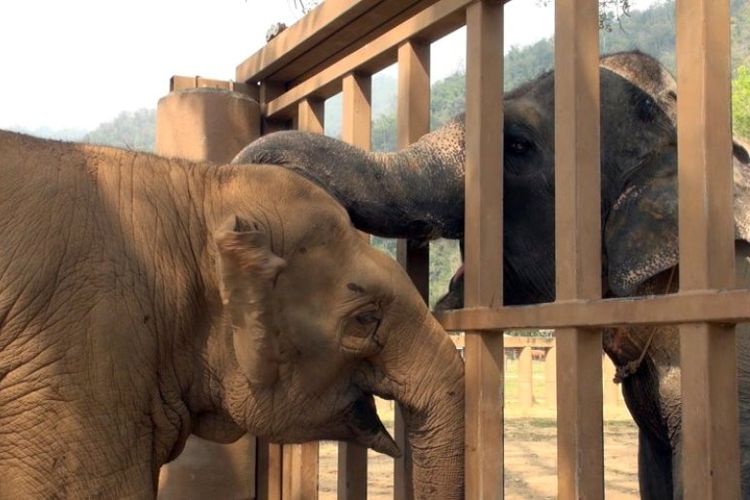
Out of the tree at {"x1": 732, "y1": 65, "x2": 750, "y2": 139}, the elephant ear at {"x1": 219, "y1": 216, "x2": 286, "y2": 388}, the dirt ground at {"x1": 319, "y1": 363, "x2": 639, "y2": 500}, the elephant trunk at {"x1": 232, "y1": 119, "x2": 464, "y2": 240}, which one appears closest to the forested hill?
the tree at {"x1": 732, "y1": 65, "x2": 750, "y2": 139}

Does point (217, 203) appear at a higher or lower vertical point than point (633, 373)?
higher

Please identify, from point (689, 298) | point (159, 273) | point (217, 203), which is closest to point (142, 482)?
point (159, 273)

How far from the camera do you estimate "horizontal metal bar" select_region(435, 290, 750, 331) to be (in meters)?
2.01

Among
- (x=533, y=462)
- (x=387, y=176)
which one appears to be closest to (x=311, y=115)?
(x=387, y=176)

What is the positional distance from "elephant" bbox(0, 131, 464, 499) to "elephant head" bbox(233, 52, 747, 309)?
20 cm

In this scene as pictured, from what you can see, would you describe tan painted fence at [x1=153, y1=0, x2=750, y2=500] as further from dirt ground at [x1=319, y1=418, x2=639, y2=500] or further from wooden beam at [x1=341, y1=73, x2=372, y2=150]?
dirt ground at [x1=319, y1=418, x2=639, y2=500]

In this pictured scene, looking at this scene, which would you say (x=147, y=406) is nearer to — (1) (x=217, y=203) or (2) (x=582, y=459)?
(1) (x=217, y=203)

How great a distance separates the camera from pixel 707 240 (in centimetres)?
207

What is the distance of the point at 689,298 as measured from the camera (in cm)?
208

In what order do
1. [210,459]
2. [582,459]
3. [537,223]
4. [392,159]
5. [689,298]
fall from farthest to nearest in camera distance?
[210,459] → [537,223] → [392,159] → [582,459] → [689,298]

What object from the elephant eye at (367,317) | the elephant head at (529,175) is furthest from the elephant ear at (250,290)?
the elephant head at (529,175)

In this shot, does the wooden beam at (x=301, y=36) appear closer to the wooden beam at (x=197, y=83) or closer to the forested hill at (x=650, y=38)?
the wooden beam at (x=197, y=83)

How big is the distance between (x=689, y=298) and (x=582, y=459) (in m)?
0.54

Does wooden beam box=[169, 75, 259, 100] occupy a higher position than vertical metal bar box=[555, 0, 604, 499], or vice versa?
wooden beam box=[169, 75, 259, 100]
